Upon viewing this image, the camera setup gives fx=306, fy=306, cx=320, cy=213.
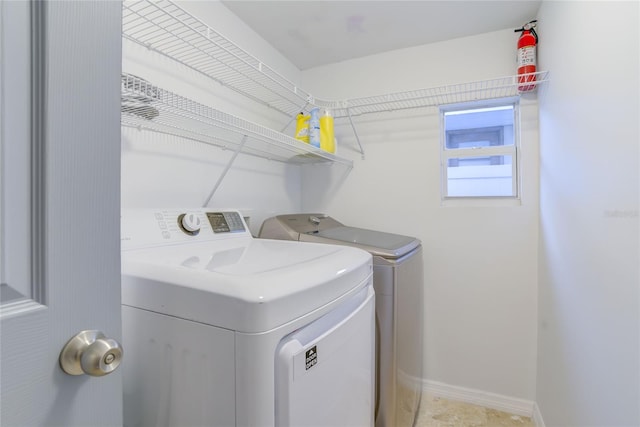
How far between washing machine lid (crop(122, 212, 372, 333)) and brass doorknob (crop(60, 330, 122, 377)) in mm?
243

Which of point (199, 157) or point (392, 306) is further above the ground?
point (199, 157)

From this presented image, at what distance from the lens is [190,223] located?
Answer: 1.35 meters

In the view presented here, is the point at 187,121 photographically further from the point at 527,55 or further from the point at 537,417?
the point at 537,417

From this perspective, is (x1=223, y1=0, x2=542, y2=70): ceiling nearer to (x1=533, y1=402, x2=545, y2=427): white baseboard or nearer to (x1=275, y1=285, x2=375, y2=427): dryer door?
(x1=275, y1=285, x2=375, y2=427): dryer door

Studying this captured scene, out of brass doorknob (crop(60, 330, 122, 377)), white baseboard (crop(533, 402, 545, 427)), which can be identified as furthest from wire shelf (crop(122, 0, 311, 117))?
white baseboard (crop(533, 402, 545, 427))

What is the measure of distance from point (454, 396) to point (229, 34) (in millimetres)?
2845

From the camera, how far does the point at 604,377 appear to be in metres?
1.04

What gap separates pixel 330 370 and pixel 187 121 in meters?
1.17

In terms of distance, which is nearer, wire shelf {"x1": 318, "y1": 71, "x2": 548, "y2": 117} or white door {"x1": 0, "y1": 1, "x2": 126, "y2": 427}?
white door {"x1": 0, "y1": 1, "x2": 126, "y2": 427}

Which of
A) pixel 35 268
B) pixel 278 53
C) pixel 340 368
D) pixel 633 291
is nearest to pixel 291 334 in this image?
pixel 340 368

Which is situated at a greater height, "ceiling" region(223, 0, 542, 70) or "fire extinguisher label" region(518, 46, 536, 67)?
"ceiling" region(223, 0, 542, 70)

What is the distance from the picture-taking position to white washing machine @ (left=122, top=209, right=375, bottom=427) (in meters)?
0.69

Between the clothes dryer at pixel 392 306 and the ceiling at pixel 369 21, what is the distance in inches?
50.2

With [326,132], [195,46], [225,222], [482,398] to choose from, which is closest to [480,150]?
[326,132]
